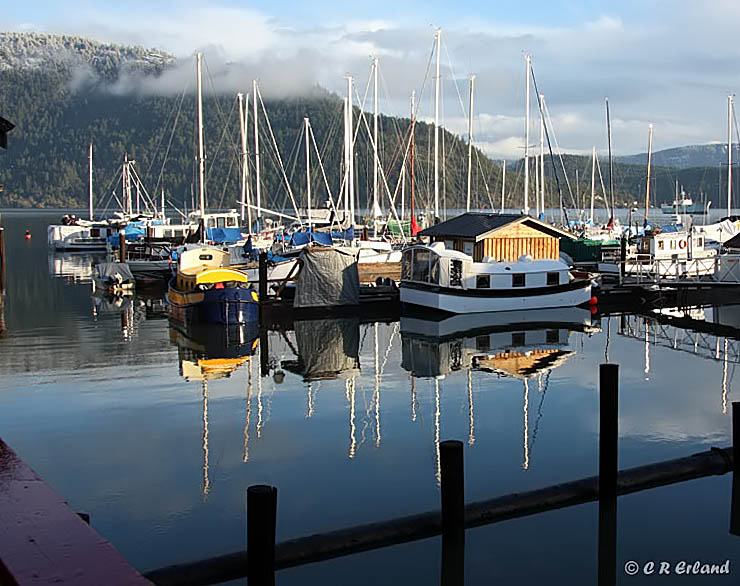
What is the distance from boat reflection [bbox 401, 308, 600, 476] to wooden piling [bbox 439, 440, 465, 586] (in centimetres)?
631

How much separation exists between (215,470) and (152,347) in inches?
626

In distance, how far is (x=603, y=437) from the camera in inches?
527

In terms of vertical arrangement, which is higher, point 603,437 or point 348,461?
point 603,437

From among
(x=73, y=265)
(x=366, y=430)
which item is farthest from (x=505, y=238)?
(x=73, y=265)

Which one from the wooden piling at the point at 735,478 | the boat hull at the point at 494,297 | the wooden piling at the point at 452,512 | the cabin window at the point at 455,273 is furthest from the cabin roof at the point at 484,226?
the wooden piling at the point at 452,512

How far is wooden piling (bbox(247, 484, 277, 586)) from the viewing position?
381 inches

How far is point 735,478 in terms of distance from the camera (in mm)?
14703

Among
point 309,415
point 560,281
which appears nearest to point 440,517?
point 309,415

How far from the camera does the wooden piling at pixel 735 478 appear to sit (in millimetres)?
13727

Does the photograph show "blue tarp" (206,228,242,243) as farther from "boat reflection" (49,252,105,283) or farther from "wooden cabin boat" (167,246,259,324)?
"wooden cabin boat" (167,246,259,324)

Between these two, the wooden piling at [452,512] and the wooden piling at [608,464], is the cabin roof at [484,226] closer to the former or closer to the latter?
the wooden piling at [608,464]

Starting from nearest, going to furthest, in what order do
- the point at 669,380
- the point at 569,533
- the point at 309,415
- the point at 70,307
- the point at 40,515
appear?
the point at 40,515 < the point at 569,533 < the point at 309,415 < the point at 669,380 < the point at 70,307

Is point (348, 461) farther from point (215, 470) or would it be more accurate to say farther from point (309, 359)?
point (309, 359)

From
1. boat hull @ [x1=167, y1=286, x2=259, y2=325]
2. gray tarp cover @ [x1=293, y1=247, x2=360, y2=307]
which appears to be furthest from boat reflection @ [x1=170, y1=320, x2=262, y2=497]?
gray tarp cover @ [x1=293, y1=247, x2=360, y2=307]
